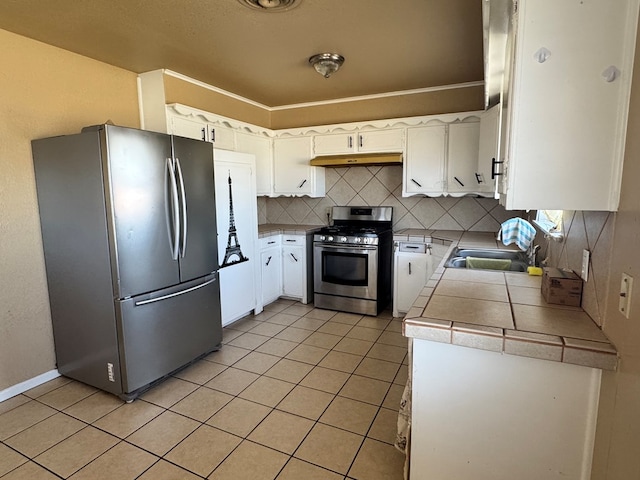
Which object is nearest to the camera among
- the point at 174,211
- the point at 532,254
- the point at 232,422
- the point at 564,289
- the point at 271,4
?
the point at 564,289

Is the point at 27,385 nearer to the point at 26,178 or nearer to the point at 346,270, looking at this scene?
the point at 26,178

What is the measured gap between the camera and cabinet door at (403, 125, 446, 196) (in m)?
3.47

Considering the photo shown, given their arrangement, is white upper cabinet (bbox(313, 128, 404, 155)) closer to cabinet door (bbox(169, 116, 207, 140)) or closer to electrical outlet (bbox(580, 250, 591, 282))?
cabinet door (bbox(169, 116, 207, 140))

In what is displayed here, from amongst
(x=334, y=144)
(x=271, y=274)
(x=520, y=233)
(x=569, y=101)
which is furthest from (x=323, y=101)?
(x=569, y=101)

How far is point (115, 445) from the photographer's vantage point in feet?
6.14

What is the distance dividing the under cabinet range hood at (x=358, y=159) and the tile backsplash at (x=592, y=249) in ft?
6.90

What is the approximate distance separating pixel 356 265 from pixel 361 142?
51.1 inches

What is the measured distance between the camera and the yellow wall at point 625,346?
0.91 m

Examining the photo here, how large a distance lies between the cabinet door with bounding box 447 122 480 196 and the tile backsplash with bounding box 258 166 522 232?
36cm

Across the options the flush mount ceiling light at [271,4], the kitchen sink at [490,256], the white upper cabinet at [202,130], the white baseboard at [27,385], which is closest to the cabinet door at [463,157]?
the kitchen sink at [490,256]

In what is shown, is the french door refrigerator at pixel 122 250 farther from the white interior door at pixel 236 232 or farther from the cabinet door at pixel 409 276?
the cabinet door at pixel 409 276

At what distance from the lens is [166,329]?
7.88 ft

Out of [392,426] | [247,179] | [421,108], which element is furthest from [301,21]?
[392,426]

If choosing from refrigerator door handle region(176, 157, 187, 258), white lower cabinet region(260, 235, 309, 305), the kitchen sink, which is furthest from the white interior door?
the kitchen sink
